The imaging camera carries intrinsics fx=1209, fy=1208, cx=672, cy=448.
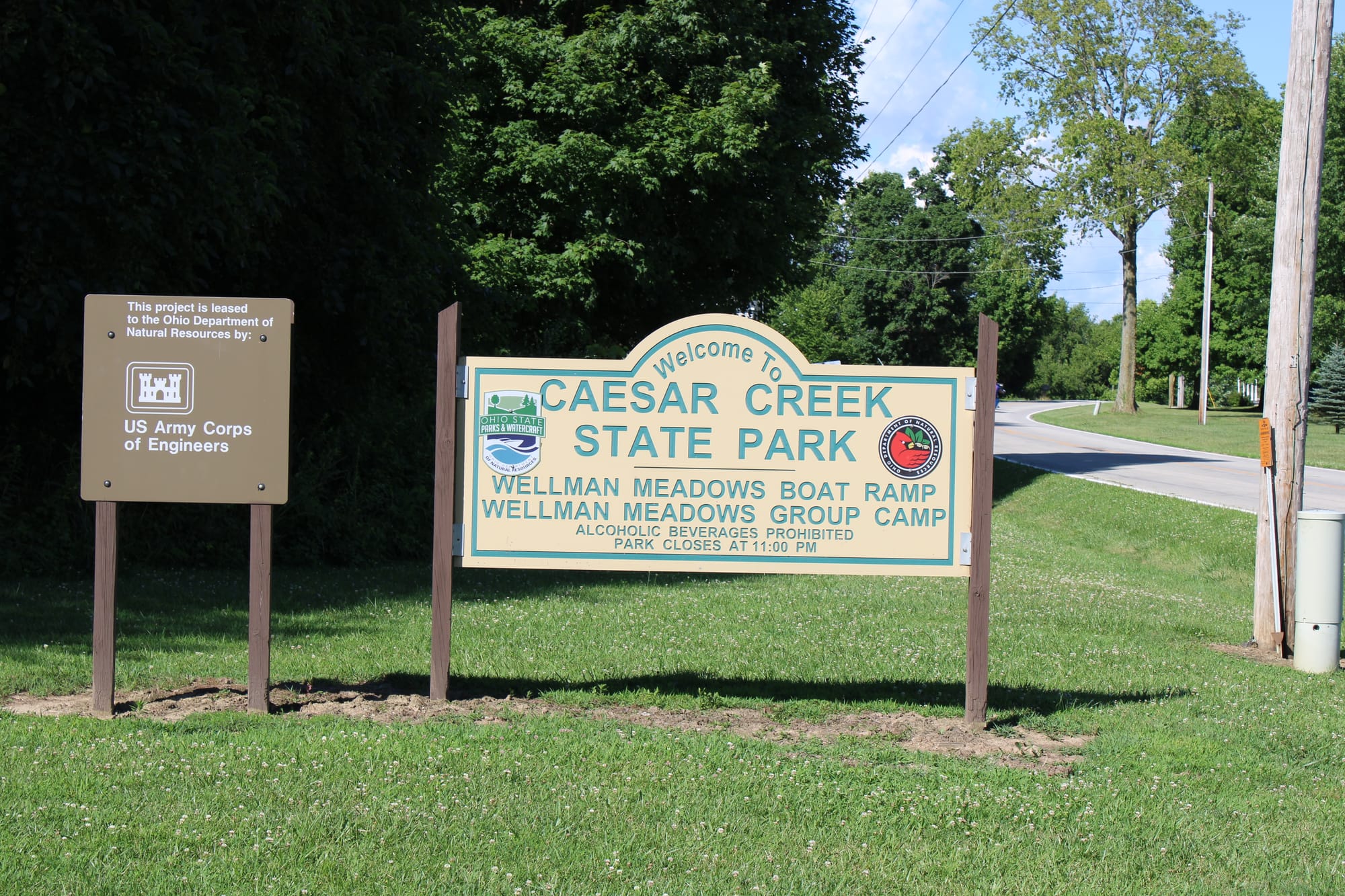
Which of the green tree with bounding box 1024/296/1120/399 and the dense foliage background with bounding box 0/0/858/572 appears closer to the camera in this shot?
the dense foliage background with bounding box 0/0/858/572

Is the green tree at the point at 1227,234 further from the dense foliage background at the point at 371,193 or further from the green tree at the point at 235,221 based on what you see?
the green tree at the point at 235,221

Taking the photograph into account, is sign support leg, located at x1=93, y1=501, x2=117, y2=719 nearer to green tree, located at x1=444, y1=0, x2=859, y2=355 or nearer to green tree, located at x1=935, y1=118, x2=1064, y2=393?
green tree, located at x1=444, y1=0, x2=859, y2=355

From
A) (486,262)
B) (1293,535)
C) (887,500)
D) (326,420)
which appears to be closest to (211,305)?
(887,500)

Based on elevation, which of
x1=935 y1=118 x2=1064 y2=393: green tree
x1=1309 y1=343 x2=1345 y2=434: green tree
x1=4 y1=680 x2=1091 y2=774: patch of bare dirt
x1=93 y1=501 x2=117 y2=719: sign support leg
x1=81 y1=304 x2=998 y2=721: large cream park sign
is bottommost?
x1=4 y1=680 x2=1091 y2=774: patch of bare dirt

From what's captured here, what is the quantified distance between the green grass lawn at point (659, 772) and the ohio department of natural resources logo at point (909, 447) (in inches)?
54.9

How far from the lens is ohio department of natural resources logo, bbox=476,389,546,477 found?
22.7 feet

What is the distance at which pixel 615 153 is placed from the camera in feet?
68.9

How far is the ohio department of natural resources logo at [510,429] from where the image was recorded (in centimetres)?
692

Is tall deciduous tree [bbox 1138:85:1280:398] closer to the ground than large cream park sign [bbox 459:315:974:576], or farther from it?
farther from it

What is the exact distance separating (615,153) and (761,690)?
15256 mm

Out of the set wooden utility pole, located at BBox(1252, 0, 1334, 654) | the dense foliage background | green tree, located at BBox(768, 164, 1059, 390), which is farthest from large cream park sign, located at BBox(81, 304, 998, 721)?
green tree, located at BBox(768, 164, 1059, 390)

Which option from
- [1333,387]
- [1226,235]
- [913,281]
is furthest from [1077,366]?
[1333,387]

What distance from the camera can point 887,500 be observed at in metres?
6.86

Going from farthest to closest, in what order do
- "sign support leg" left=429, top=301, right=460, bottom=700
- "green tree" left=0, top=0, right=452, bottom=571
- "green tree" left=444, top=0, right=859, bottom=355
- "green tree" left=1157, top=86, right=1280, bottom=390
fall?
"green tree" left=1157, top=86, right=1280, bottom=390 < "green tree" left=444, top=0, right=859, bottom=355 < "green tree" left=0, top=0, right=452, bottom=571 < "sign support leg" left=429, top=301, right=460, bottom=700
